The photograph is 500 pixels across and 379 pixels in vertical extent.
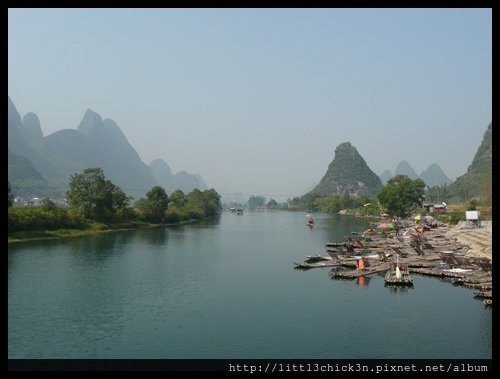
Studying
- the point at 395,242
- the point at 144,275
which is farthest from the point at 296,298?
the point at 395,242

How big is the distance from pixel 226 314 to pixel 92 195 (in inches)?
1916

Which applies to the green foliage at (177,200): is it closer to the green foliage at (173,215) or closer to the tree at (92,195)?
the green foliage at (173,215)

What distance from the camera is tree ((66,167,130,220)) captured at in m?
65.6

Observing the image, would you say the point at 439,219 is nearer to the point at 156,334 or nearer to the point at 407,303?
the point at 407,303

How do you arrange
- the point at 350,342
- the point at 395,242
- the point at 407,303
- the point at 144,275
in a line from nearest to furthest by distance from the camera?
the point at 350,342
the point at 407,303
the point at 144,275
the point at 395,242

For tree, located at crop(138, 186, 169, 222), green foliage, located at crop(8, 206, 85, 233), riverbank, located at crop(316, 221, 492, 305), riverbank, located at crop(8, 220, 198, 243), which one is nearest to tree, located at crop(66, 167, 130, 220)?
green foliage, located at crop(8, 206, 85, 233)

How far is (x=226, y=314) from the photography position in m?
23.3

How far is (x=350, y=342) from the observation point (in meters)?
19.0

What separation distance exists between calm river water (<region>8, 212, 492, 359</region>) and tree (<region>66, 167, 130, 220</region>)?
89.9ft

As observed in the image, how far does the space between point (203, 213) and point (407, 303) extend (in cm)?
9125

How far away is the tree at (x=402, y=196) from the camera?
296 feet

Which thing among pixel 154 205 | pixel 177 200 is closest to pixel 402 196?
pixel 177 200

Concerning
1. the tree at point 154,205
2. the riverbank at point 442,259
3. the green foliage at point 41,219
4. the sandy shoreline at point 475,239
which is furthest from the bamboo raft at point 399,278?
the tree at point 154,205

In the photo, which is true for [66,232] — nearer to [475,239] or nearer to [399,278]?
[399,278]
